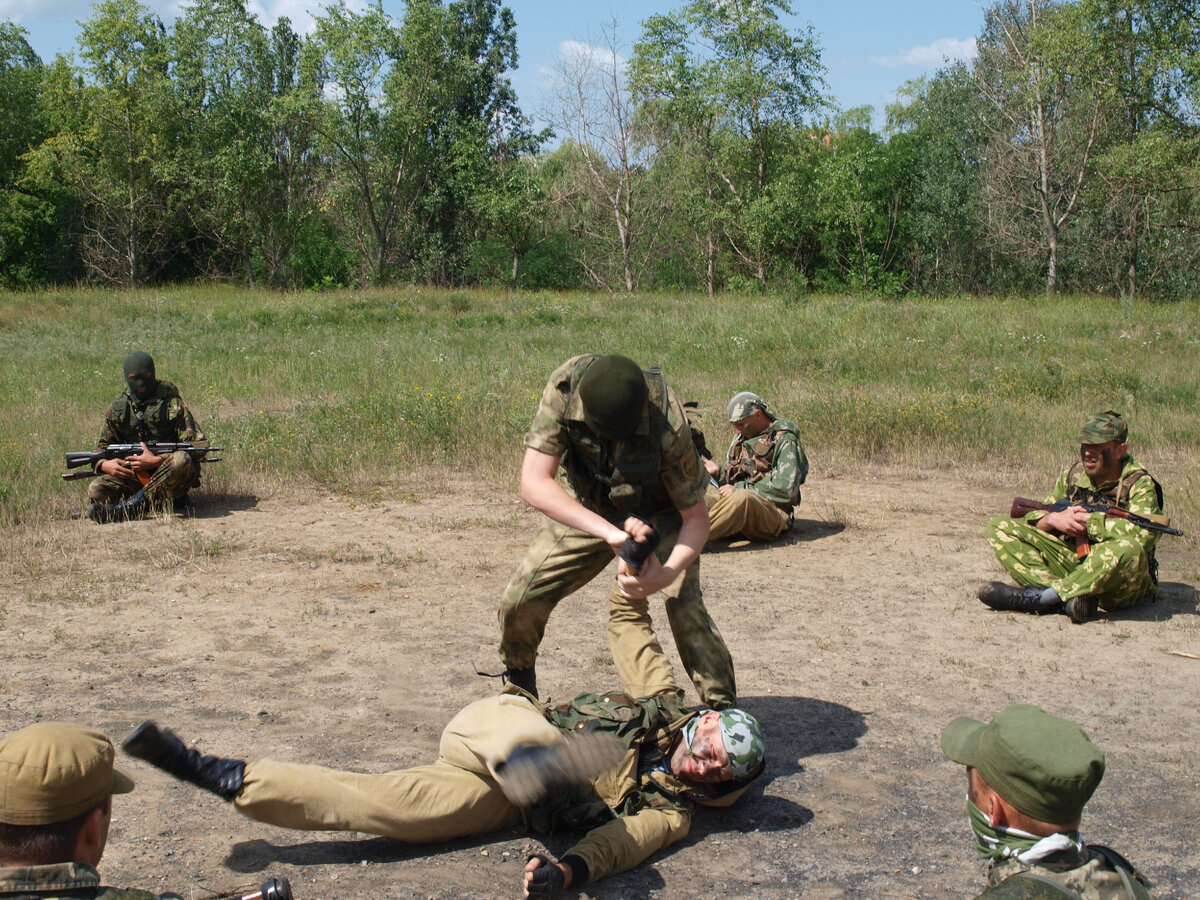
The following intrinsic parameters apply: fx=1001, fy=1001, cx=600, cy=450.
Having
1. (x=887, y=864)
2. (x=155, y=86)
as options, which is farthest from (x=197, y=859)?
(x=155, y=86)

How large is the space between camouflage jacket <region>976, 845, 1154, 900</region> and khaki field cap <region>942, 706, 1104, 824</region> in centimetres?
9

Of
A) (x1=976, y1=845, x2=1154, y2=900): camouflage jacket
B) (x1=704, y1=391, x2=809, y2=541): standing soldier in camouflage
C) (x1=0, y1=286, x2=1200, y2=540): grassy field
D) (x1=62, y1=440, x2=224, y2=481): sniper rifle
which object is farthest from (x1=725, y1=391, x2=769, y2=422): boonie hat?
(x1=976, y1=845, x2=1154, y2=900): camouflage jacket

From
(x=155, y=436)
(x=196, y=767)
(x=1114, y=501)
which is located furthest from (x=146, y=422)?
(x=1114, y=501)

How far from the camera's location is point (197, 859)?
3293 mm

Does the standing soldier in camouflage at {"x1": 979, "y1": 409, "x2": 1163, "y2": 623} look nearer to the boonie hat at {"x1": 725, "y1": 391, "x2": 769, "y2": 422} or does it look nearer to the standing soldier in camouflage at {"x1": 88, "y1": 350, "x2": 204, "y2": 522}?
the boonie hat at {"x1": 725, "y1": 391, "x2": 769, "y2": 422}

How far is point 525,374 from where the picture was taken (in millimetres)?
14461

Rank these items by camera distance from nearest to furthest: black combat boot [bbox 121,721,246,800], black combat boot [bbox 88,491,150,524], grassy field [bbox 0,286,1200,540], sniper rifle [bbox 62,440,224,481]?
black combat boot [bbox 121,721,246,800], black combat boot [bbox 88,491,150,524], sniper rifle [bbox 62,440,224,481], grassy field [bbox 0,286,1200,540]

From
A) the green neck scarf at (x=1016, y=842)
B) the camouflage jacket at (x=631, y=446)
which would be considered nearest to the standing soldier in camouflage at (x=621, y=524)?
the camouflage jacket at (x=631, y=446)

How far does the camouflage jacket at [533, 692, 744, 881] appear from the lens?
11.2 feet

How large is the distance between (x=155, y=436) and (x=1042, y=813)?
853 centimetres

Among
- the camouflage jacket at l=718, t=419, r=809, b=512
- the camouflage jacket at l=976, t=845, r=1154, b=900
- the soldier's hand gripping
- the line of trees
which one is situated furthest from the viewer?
the line of trees

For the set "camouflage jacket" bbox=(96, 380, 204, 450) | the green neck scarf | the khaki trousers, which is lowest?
the khaki trousers

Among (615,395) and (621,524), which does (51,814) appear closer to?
(615,395)

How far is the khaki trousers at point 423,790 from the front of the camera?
326 centimetres
